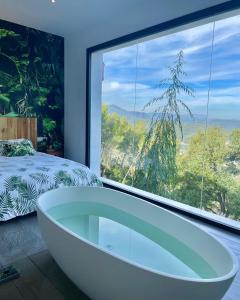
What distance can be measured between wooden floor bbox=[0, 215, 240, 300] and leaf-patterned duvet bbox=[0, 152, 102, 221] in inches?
8.2

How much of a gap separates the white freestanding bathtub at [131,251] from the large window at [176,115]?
1412 mm

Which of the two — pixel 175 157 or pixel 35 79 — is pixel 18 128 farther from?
pixel 175 157

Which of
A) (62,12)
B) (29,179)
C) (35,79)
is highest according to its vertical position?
(62,12)

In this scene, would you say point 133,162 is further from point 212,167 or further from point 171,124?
point 212,167

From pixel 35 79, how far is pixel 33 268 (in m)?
3.53

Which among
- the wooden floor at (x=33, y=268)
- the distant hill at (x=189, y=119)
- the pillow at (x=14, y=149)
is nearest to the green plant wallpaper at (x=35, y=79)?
the pillow at (x=14, y=149)

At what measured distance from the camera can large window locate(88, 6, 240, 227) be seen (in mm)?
2961

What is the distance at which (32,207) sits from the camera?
2.74m

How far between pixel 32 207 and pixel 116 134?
2129 millimetres

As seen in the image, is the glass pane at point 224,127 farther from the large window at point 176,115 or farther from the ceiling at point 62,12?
the ceiling at point 62,12

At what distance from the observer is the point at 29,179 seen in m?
2.71

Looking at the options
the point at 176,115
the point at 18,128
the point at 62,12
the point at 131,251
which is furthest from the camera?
the point at 18,128

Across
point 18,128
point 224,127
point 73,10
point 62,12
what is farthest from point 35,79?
point 224,127

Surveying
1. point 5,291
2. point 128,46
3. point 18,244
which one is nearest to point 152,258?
point 5,291
